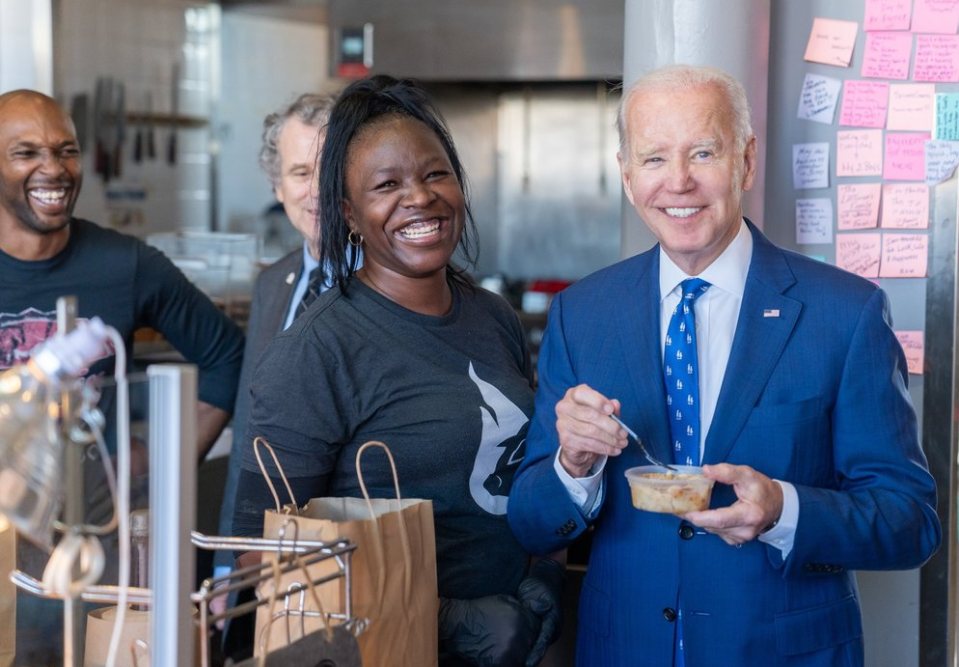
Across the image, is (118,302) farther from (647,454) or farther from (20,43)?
(20,43)

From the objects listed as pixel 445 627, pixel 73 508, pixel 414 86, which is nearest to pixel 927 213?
pixel 414 86

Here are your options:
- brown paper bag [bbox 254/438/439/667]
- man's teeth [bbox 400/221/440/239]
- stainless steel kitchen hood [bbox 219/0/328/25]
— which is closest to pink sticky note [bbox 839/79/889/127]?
man's teeth [bbox 400/221/440/239]

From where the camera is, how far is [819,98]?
11.1 feet

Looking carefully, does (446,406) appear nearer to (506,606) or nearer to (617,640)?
(506,606)

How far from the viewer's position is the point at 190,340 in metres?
3.45

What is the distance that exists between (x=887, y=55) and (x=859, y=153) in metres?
0.28

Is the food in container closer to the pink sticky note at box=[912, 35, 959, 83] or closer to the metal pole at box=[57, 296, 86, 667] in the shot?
the metal pole at box=[57, 296, 86, 667]

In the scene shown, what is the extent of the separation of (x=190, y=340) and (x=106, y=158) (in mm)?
3693

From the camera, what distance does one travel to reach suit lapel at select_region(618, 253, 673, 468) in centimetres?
200

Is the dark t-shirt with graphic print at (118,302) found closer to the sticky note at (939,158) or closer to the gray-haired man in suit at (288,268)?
the gray-haired man in suit at (288,268)

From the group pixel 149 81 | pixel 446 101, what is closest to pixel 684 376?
pixel 446 101

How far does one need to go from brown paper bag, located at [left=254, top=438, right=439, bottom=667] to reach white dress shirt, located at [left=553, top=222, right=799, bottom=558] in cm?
27

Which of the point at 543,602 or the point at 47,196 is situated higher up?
the point at 47,196

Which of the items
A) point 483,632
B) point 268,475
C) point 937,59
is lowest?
point 483,632
